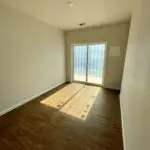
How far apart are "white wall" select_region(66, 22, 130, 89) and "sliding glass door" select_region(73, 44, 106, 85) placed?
298 mm

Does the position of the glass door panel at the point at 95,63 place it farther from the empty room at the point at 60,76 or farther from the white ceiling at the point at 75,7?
the white ceiling at the point at 75,7

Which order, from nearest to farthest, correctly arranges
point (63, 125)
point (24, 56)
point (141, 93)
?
point (141, 93)
point (63, 125)
point (24, 56)

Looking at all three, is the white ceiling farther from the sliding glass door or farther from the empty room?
the sliding glass door

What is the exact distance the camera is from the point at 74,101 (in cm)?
337

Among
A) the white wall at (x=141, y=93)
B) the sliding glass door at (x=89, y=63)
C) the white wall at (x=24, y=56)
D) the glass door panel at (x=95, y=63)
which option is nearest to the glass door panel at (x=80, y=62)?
the sliding glass door at (x=89, y=63)

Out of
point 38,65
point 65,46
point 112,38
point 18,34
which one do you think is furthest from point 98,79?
point 18,34

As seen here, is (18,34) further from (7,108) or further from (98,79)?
(98,79)

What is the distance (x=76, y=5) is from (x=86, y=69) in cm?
298

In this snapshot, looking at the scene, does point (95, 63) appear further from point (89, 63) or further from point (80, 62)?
point (80, 62)

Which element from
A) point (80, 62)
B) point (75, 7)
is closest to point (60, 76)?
point (80, 62)

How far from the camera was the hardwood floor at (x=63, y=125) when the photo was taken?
1.85m

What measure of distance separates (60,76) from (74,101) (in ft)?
6.20

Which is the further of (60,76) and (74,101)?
(60,76)

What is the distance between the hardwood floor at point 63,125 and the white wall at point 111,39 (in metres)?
1.07
